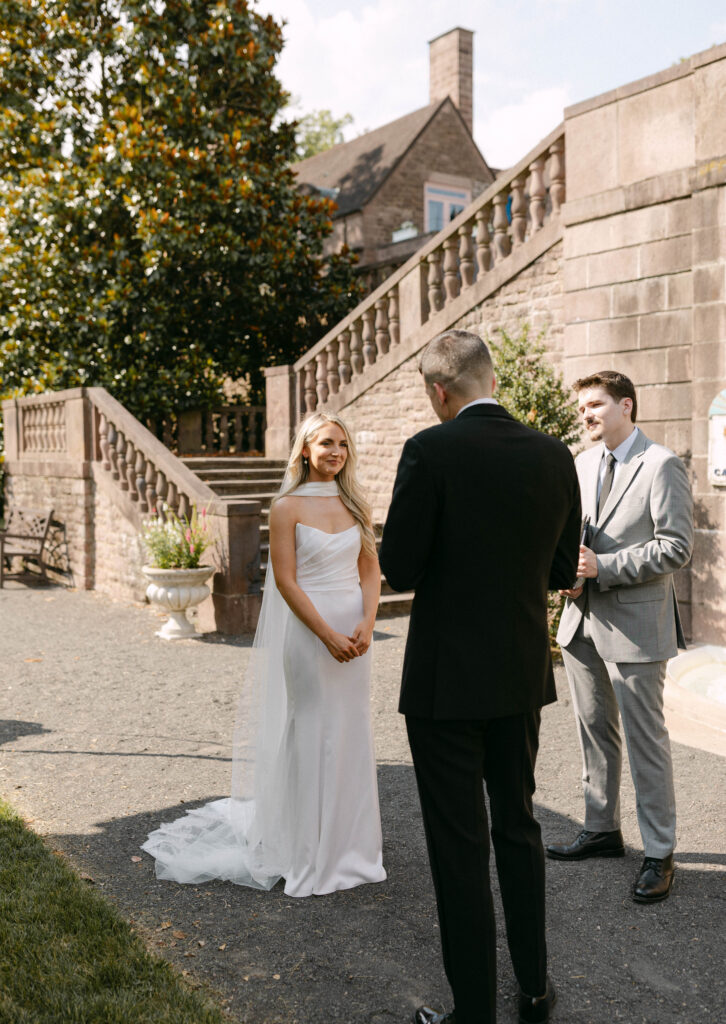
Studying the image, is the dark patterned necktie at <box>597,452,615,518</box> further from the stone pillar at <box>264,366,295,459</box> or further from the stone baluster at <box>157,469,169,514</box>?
the stone pillar at <box>264,366,295,459</box>

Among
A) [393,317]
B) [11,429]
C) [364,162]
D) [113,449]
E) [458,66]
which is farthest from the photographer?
[458,66]

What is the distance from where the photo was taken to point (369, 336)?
1382cm

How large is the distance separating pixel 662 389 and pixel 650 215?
1753 mm

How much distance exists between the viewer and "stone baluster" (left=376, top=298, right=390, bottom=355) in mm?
13445

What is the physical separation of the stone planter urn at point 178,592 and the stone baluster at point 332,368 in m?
5.55

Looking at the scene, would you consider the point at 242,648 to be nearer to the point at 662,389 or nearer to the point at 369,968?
the point at 662,389

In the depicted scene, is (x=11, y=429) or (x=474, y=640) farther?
(x=11, y=429)

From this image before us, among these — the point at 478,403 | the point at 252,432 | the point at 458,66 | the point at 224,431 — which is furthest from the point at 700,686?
the point at 458,66

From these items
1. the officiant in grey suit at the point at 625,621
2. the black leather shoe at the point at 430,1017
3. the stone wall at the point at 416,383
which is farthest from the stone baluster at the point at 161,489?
the black leather shoe at the point at 430,1017

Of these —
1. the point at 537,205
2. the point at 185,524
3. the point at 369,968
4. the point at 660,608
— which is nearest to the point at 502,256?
the point at 537,205

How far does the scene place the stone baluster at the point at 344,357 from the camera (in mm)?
14156

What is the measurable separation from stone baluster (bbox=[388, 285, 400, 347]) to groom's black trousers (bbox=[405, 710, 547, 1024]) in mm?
10884

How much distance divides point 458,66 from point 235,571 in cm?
2295

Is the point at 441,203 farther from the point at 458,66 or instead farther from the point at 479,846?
the point at 479,846
